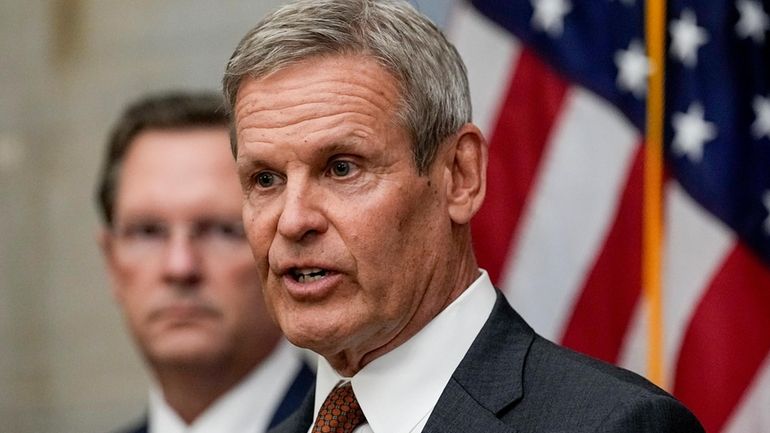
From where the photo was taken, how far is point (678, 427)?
2906mm

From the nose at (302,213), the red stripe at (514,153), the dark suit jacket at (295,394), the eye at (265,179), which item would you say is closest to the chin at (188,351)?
the dark suit jacket at (295,394)

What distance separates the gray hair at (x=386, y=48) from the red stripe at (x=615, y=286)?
1.64 meters

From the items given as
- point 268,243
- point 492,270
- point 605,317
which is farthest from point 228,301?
point 268,243

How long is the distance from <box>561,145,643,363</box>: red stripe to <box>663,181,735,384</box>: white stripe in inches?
5.4

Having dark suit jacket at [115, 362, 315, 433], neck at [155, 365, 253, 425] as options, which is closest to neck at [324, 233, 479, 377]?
dark suit jacket at [115, 362, 315, 433]

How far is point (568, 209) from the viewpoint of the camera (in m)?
4.94

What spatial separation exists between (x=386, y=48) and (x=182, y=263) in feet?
7.09

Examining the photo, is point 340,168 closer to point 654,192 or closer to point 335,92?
point 335,92

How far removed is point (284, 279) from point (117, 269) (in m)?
2.37

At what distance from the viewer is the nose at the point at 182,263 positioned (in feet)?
16.9

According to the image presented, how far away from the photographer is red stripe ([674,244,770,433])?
4.51 m

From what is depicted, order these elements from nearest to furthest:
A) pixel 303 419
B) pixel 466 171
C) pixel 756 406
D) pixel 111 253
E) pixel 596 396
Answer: pixel 596 396, pixel 466 171, pixel 303 419, pixel 756 406, pixel 111 253

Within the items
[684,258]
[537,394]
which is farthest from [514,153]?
[537,394]

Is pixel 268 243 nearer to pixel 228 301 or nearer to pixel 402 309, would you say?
pixel 402 309
